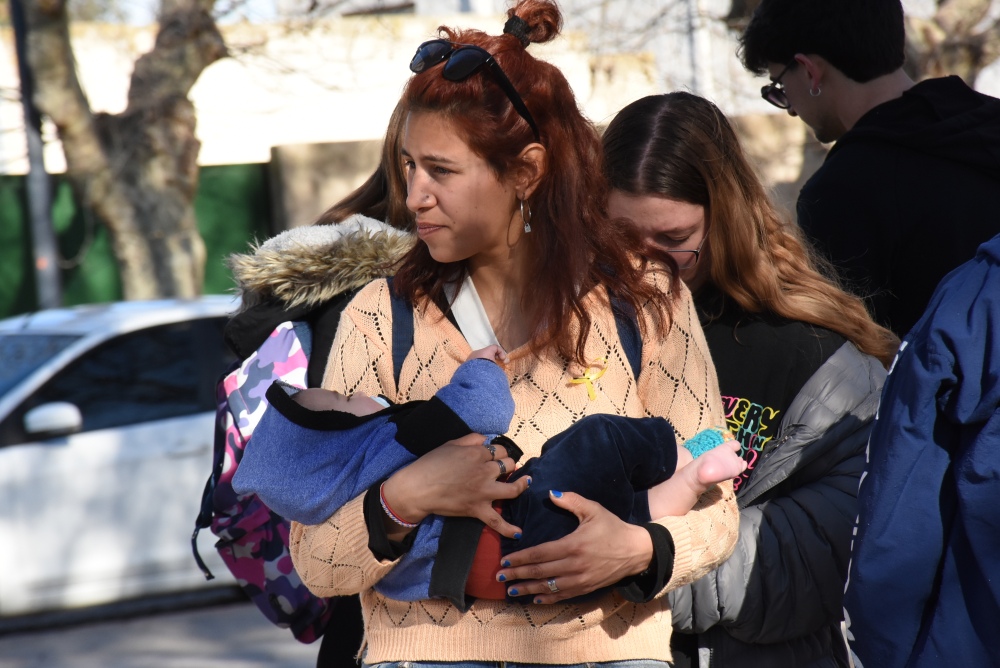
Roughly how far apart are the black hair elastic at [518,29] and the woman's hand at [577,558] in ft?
3.13

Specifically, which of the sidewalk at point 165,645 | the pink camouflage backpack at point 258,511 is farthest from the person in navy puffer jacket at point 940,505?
the sidewalk at point 165,645

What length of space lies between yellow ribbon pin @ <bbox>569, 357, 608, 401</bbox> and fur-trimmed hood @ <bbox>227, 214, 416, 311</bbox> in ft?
1.98

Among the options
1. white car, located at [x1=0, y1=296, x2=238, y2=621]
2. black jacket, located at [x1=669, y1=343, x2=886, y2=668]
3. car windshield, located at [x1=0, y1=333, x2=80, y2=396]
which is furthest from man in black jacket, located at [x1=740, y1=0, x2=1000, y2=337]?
car windshield, located at [x1=0, y1=333, x2=80, y2=396]

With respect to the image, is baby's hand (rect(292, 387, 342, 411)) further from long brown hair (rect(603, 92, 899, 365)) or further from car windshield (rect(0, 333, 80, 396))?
car windshield (rect(0, 333, 80, 396))

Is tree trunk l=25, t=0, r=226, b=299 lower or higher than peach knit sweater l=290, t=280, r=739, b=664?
lower

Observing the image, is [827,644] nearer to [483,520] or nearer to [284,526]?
[483,520]

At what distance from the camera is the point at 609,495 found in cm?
204

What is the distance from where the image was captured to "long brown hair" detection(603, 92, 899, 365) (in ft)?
8.59

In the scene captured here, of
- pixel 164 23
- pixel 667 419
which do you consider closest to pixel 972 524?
pixel 667 419

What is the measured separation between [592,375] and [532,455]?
0.20m

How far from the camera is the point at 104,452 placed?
634 cm

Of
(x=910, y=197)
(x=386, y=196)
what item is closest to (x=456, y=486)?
(x=386, y=196)

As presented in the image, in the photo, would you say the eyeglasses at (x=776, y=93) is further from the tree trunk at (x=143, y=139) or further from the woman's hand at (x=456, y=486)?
the tree trunk at (x=143, y=139)

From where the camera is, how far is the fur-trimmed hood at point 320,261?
2650mm
